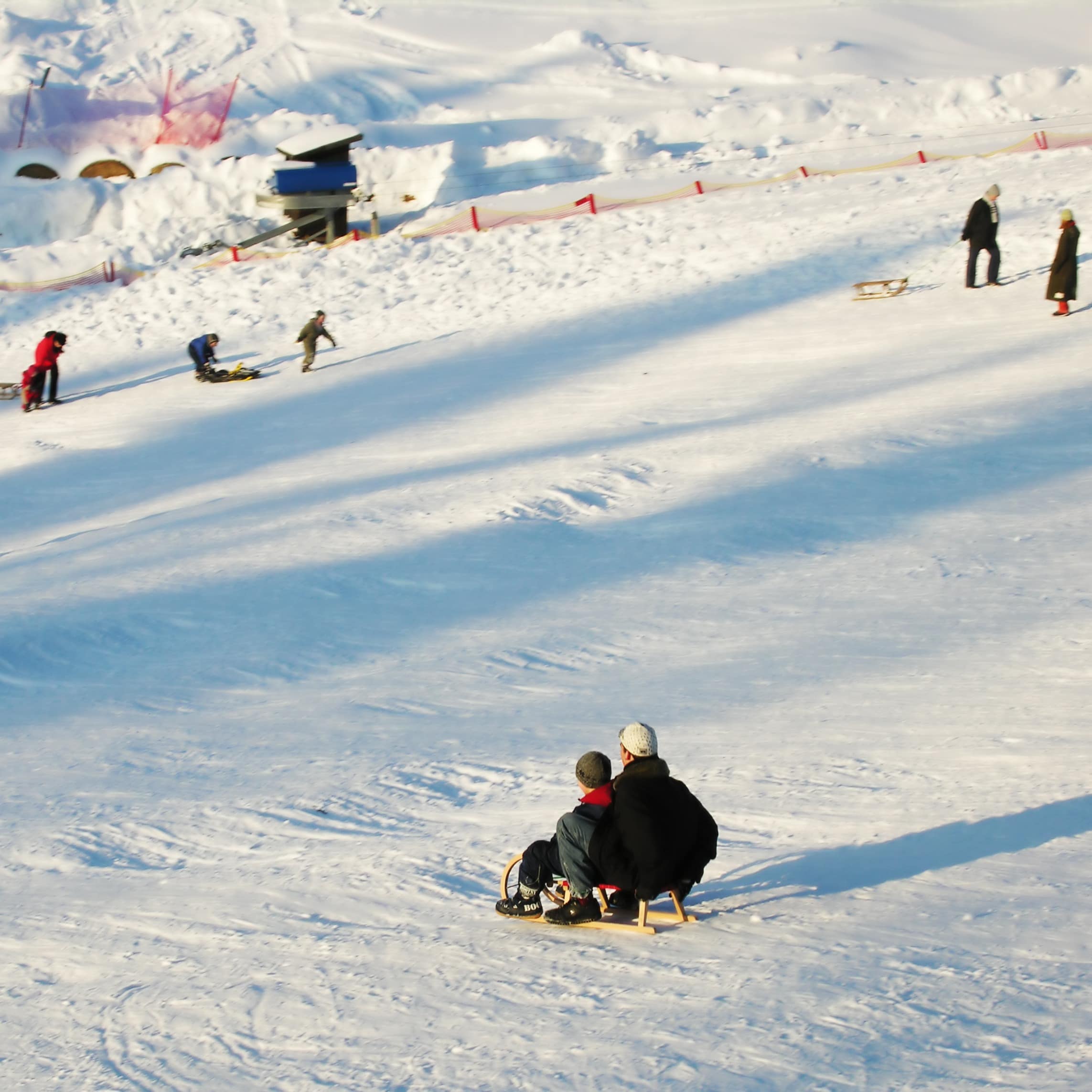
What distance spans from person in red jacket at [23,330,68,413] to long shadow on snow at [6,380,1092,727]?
9.36 m

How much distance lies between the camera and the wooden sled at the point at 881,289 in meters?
16.7

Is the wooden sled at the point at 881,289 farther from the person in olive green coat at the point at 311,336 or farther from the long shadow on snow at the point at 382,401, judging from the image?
the person in olive green coat at the point at 311,336

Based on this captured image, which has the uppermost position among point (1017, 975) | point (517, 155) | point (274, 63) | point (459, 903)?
point (274, 63)

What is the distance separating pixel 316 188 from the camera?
25516mm

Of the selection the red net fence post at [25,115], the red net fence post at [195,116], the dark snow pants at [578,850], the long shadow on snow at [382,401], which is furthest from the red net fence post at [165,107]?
the dark snow pants at [578,850]

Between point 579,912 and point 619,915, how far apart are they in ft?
0.56

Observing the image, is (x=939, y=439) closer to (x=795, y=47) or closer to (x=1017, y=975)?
(x=1017, y=975)

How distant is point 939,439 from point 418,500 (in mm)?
4919

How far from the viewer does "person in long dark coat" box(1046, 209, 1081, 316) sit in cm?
1399

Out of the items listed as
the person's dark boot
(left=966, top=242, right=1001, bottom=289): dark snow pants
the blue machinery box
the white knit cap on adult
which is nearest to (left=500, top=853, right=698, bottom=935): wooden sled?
the person's dark boot

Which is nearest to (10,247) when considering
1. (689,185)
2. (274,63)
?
(274,63)

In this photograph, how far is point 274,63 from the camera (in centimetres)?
3512

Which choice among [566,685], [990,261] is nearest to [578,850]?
[566,685]

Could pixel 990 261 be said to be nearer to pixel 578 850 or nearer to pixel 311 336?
pixel 311 336
